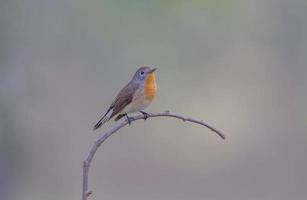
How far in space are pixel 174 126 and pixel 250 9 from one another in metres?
2.99

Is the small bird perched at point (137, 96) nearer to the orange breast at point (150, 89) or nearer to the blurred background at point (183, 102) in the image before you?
the orange breast at point (150, 89)

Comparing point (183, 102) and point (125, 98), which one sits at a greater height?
point (183, 102)

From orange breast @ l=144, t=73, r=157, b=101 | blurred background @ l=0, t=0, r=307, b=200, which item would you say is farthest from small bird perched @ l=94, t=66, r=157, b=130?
blurred background @ l=0, t=0, r=307, b=200

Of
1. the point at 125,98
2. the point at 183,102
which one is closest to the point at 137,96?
the point at 125,98

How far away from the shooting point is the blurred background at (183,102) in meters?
13.2

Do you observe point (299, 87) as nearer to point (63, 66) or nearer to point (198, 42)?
point (198, 42)

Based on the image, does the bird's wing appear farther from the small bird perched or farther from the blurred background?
the blurred background

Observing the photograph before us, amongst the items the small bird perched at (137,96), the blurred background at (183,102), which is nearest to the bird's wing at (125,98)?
the small bird perched at (137,96)

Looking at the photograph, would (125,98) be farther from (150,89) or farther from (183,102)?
(183,102)

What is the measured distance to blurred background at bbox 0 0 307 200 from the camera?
13.2 metres

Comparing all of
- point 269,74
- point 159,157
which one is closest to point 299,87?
point 269,74

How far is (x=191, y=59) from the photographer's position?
16.1m

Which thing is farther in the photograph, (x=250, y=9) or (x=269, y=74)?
(x=269, y=74)

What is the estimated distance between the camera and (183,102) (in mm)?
15938
